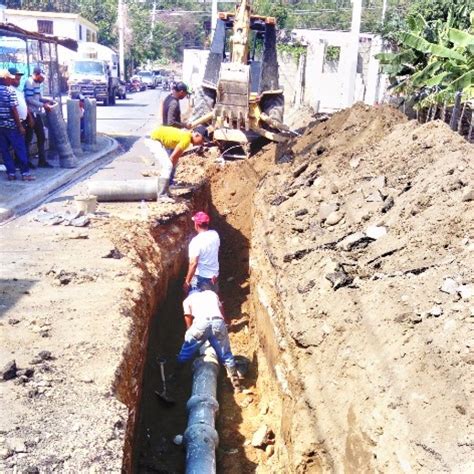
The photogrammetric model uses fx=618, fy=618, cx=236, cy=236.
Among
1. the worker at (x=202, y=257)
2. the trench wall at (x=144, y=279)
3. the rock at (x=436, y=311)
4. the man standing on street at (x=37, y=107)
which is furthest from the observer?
the man standing on street at (x=37, y=107)

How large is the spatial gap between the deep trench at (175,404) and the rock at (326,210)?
6.78ft

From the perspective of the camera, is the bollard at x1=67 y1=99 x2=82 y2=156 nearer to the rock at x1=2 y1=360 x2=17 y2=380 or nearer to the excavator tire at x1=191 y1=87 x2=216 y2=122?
the excavator tire at x1=191 y1=87 x2=216 y2=122

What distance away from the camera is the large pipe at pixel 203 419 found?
581cm

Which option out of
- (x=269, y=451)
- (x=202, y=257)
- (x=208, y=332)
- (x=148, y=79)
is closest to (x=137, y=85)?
(x=148, y=79)

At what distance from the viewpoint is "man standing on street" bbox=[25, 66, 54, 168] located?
12742mm

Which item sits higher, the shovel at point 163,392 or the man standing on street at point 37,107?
the man standing on street at point 37,107

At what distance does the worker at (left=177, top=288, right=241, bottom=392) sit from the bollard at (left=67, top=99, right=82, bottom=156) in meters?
8.80

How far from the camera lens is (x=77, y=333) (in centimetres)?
583

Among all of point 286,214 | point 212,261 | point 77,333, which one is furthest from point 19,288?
point 286,214

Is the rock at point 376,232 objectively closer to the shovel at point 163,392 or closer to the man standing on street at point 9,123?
the shovel at point 163,392

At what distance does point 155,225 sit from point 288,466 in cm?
502

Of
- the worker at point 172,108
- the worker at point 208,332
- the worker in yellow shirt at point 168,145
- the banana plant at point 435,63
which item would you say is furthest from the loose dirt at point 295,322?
the worker at point 172,108

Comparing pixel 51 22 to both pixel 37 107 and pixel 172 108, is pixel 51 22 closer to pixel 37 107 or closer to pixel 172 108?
pixel 37 107

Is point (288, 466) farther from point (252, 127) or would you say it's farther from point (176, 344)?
point (252, 127)
